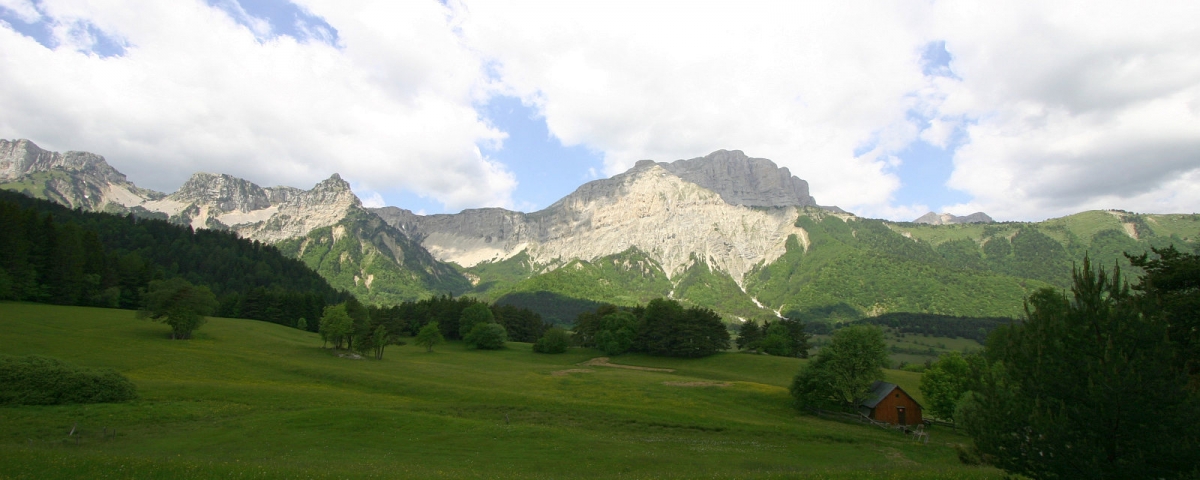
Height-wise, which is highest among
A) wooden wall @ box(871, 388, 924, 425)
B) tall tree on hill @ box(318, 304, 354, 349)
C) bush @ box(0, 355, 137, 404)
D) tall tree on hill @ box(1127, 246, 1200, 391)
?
tall tree on hill @ box(1127, 246, 1200, 391)

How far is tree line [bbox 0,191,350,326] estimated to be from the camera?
77.9 m

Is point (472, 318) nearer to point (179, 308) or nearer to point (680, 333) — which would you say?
point (680, 333)

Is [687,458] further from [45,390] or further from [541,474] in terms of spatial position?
[45,390]

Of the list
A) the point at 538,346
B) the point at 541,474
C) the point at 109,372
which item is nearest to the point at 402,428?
the point at 541,474

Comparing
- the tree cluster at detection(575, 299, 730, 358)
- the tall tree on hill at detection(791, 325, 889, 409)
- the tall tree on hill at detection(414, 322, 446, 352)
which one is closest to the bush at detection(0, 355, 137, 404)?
the tall tree on hill at detection(414, 322, 446, 352)

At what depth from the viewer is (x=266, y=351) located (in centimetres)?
7050

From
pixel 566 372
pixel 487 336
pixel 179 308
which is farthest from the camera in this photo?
pixel 487 336

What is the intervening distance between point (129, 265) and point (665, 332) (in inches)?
4146

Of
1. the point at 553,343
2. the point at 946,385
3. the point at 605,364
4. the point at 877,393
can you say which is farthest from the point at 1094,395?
the point at 553,343

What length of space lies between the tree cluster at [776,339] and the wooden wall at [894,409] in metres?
50.7

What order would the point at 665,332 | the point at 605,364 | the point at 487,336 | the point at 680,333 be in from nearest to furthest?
the point at 605,364 < the point at 680,333 < the point at 665,332 < the point at 487,336

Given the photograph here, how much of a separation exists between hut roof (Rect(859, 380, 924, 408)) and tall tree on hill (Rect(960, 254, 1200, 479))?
4129 cm

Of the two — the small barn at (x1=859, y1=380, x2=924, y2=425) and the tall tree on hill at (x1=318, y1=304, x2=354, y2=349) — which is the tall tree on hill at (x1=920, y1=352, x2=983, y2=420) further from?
the tall tree on hill at (x1=318, y1=304, x2=354, y2=349)

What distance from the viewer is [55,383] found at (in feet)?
116
